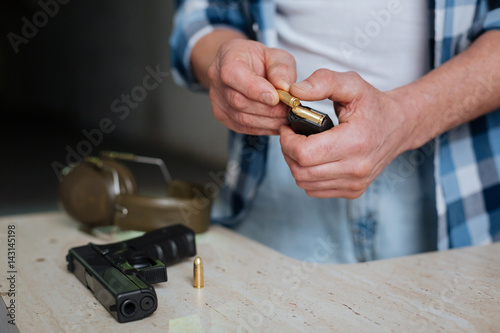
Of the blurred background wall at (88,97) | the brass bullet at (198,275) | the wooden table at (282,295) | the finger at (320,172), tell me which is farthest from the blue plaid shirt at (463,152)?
the blurred background wall at (88,97)

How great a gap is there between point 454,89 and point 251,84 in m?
0.37

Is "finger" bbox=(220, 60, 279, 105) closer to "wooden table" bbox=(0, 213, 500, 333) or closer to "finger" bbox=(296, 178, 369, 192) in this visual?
"finger" bbox=(296, 178, 369, 192)

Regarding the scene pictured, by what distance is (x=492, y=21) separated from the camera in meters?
0.88

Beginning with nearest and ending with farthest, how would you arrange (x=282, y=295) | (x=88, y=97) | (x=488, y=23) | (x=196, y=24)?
(x=282, y=295) < (x=488, y=23) < (x=196, y=24) < (x=88, y=97)

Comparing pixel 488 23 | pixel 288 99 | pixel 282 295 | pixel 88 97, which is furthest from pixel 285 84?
pixel 88 97

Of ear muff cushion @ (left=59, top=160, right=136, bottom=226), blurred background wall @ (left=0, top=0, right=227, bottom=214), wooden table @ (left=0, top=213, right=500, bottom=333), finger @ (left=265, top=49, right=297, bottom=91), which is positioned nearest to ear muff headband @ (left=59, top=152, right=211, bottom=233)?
ear muff cushion @ (left=59, top=160, right=136, bottom=226)

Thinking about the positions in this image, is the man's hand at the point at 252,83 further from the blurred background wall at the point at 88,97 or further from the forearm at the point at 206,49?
the blurred background wall at the point at 88,97

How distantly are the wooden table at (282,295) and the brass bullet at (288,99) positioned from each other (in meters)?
0.26

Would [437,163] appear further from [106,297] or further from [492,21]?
[106,297]

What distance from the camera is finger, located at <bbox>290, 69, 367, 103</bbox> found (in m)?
0.72

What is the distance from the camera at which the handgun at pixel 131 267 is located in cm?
60

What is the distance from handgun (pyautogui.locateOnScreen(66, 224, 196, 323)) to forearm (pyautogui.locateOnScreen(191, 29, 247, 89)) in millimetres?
390

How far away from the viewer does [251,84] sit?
0.76m

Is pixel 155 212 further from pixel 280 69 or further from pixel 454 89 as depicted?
pixel 454 89
